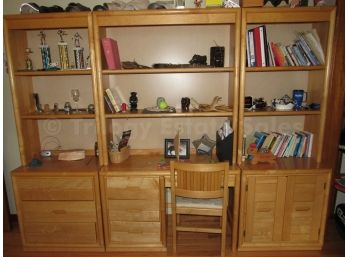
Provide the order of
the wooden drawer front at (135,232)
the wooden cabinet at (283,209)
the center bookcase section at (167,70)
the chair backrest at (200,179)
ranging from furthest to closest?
1. the wooden drawer front at (135,232)
2. the wooden cabinet at (283,209)
3. the center bookcase section at (167,70)
4. the chair backrest at (200,179)

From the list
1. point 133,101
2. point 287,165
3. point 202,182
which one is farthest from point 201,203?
point 133,101

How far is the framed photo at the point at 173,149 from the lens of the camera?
2225 millimetres

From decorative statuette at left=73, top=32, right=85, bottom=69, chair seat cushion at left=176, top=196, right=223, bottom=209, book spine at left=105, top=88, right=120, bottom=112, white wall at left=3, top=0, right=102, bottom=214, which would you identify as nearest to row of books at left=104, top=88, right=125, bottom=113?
book spine at left=105, top=88, right=120, bottom=112

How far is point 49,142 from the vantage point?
234 centimetres

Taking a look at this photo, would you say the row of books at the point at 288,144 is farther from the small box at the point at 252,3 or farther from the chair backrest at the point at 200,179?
the small box at the point at 252,3

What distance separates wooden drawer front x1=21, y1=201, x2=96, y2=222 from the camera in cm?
200

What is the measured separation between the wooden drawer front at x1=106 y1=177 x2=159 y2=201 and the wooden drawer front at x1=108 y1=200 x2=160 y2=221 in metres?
0.04

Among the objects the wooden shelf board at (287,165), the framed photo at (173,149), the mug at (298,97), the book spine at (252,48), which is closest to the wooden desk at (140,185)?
the wooden shelf board at (287,165)

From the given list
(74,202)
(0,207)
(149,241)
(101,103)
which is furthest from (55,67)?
(149,241)

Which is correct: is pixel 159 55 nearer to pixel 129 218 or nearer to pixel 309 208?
pixel 129 218

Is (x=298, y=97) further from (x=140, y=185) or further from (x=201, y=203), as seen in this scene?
(x=140, y=185)

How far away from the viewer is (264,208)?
6.48 ft

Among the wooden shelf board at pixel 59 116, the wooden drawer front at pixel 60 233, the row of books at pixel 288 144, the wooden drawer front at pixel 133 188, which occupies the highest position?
the wooden shelf board at pixel 59 116

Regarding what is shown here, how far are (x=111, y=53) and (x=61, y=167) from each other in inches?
40.2
